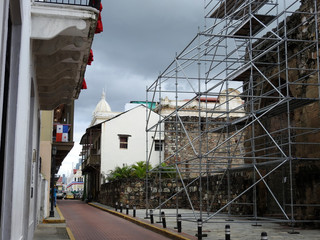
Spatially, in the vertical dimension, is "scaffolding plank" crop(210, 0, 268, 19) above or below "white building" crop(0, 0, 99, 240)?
above

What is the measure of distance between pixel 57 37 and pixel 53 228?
912cm

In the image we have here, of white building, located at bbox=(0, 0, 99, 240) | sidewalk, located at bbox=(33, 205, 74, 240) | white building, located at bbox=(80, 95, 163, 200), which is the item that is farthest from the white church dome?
white building, located at bbox=(0, 0, 99, 240)

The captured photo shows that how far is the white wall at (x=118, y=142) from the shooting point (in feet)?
120

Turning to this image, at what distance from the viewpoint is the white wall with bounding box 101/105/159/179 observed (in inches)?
1441

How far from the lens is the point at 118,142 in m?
36.9

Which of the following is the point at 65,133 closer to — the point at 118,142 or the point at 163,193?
the point at 163,193

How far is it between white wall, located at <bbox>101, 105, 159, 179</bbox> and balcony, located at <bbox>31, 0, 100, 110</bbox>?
1095 inches

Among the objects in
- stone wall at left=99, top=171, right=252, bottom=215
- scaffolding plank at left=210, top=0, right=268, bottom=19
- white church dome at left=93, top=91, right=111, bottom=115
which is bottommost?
stone wall at left=99, top=171, right=252, bottom=215

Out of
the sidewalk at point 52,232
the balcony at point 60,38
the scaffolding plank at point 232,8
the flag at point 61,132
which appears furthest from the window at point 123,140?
the balcony at point 60,38

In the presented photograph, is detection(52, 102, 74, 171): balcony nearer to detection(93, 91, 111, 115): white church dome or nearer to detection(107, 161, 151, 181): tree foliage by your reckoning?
detection(107, 161, 151, 181): tree foliage

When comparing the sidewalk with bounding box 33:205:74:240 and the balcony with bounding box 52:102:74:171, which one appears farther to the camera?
the balcony with bounding box 52:102:74:171

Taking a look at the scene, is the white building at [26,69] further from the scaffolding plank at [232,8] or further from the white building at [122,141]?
the white building at [122,141]

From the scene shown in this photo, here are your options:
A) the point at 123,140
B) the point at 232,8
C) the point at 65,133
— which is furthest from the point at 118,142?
the point at 232,8

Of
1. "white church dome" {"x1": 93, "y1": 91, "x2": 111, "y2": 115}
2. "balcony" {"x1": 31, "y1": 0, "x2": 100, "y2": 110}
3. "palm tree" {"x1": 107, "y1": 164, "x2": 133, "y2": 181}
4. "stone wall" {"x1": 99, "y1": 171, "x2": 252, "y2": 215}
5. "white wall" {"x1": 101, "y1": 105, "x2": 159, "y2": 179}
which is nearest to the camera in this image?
"balcony" {"x1": 31, "y1": 0, "x2": 100, "y2": 110}
